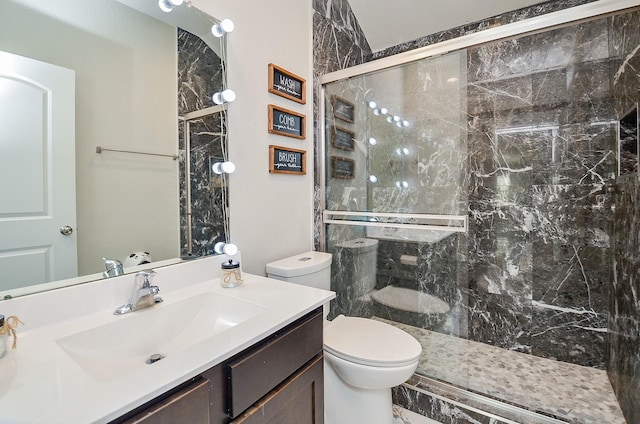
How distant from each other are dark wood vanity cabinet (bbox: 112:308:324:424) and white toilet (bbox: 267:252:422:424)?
345mm

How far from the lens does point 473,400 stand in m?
1.52

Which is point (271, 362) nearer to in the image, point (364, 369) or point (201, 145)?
point (364, 369)

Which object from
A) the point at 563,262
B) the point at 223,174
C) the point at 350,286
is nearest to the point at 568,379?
the point at 563,262

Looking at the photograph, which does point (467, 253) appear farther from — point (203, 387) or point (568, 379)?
point (203, 387)

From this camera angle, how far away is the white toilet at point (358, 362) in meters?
1.29

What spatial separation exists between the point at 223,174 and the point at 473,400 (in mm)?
1661

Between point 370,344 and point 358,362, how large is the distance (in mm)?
131

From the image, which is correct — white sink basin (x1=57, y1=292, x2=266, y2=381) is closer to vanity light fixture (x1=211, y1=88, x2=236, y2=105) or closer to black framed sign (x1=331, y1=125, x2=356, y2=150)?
vanity light fixture (x1=211, y1=88, x2=236, y2=105)

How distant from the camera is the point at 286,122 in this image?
171 cm

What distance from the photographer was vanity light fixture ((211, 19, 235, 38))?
1297 millimetres

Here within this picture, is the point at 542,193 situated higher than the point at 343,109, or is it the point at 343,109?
the point at 343,109

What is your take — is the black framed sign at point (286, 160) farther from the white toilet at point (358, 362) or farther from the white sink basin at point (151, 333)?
the white sink basin at point (151, 333)

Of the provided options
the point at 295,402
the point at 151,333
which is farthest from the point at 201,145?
the point at 295,402

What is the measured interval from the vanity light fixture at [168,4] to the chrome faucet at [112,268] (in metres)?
0.94
